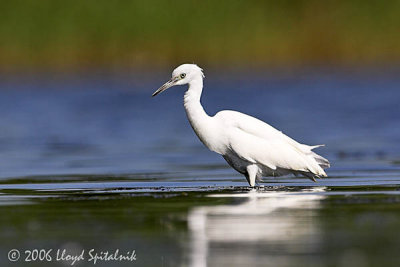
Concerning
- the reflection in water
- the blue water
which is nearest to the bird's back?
the reflection in water

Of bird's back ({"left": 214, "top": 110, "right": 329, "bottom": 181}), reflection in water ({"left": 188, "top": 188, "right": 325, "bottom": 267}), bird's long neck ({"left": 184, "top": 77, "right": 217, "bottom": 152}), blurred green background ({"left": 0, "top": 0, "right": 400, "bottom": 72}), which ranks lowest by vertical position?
reflection in water ({"left": 188, "top": 188, "right": 325, "bottom": 267})

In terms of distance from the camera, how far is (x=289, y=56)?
38.5m

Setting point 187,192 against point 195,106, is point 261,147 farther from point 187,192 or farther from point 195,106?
point 187,192

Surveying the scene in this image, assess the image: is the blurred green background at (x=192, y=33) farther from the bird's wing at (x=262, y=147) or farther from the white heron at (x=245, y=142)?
the bird's wing at (x=262, y=147)

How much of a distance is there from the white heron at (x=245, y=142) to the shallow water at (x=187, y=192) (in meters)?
0.29

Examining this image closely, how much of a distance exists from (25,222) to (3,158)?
8.81 m

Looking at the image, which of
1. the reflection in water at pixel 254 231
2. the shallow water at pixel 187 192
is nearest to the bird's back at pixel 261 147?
the shallow water at pixel 187 192

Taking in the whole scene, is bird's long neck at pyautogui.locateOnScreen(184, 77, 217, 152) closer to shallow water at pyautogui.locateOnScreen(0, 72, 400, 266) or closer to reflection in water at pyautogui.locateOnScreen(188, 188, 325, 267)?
shallow water at pyautogui.locateOnScreen(0, 72, 400, 266)

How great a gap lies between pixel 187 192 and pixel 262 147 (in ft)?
3.68

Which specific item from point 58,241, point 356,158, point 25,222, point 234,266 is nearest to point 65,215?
point 25,222

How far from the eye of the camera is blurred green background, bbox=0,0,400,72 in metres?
36.9

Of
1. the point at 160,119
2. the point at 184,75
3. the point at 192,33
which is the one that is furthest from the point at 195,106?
the point at 192,33

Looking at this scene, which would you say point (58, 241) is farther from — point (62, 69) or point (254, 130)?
point (62, 69)

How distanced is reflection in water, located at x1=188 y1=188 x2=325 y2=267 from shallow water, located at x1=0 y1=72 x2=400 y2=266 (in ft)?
0.03
